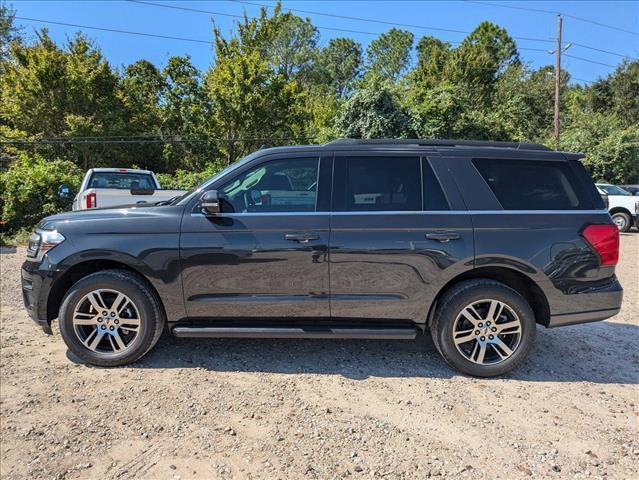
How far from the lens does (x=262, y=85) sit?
22672 millimetres

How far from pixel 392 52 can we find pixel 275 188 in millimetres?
53888

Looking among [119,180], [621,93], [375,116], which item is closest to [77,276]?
[119,180]

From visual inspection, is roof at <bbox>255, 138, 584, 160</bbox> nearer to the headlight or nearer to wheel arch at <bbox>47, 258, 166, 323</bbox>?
wheel arch at <bbox>47, 258, 166, 323</bbox>

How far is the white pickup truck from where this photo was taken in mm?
7906

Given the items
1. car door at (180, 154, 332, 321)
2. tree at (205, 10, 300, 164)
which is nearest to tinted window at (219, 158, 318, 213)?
car door at (180, 154, 332, 321)

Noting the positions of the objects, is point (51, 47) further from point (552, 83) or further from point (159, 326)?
point (552, 83)

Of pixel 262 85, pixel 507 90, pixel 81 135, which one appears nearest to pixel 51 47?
pixel 81 135

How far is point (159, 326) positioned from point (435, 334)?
2.32m

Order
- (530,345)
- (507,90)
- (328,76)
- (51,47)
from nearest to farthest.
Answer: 1. (530,345)
2. (51,47)
3. (507,90)
4. (328,76)

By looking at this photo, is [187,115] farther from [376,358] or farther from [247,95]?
[376,358]

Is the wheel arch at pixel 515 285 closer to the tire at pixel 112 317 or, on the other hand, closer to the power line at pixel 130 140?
the tire at pixel 112 317

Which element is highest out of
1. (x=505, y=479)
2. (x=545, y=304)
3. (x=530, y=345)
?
(x=545, y=304)

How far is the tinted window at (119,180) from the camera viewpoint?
9.77 meters

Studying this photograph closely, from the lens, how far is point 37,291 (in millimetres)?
3648
